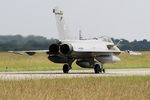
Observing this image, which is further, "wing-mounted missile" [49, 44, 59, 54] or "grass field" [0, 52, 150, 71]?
"grass field" [0, 52, 150, 71]

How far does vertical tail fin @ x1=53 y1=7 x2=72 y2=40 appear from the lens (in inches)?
1289

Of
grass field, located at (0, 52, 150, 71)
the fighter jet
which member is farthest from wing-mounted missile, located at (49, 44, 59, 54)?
grass field, located at (0, 52, 150, 71)

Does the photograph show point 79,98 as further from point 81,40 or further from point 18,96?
point 81,40

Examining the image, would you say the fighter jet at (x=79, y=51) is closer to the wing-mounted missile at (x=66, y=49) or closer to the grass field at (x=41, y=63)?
the wing-mounted missile at (x=66, y=49)

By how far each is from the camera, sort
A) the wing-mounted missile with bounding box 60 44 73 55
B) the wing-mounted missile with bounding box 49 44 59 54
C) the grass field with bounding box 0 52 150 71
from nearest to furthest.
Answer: the wing-mounted missile with bounding box 60 44 73 55 → the wing-mounted missile with bounding box 49 44 59 54 → the grass field with bounding box 0 52 150 71

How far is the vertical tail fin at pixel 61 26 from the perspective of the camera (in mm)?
32750

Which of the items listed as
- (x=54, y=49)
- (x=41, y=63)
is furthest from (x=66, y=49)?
(x=41, y=63)

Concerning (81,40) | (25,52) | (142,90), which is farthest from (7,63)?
(142,90)

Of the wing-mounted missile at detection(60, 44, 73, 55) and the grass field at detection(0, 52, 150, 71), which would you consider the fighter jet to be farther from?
the grass field at detection(0, 52, 150, 71)

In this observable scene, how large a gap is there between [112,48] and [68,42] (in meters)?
4.44

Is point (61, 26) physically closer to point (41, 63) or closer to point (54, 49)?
point (54, 49)

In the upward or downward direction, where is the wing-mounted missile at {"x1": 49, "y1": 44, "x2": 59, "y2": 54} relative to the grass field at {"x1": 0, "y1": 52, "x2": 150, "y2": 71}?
upward

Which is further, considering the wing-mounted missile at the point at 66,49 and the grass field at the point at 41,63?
the grass field at the point at 41,63

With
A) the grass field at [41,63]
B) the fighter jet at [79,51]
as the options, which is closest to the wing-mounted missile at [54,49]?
the fighter jet at [79,51]
